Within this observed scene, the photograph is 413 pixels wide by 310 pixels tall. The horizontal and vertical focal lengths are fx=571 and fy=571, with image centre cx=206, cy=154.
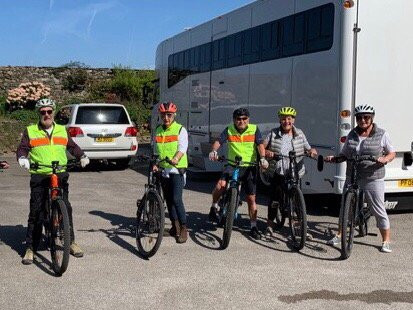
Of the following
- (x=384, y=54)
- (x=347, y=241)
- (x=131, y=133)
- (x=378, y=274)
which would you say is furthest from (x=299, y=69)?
(x=131, y=133)

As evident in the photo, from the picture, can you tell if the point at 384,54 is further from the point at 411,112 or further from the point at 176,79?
the point at 176,79

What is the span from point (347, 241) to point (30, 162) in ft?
12.0

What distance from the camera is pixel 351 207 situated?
21.8 feet

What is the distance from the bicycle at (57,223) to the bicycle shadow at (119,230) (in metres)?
1.03

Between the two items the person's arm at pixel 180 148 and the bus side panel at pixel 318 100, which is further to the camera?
the bus side panel at pixel 318 100

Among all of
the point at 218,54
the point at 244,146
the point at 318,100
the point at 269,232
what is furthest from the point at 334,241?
the point at 218,54

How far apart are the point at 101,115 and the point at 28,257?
32.0 feet

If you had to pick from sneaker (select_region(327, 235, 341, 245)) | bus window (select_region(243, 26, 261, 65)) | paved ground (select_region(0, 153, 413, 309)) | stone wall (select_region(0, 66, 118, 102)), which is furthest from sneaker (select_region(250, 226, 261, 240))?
stone wall (select_region(0, 66, 118, 102))

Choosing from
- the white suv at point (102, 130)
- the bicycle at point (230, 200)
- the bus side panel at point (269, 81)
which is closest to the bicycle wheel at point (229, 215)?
the bicycle at point (230, 200)

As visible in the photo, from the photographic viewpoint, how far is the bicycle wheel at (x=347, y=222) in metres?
6.38

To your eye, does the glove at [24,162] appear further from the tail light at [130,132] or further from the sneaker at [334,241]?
the tail light at [130,132]

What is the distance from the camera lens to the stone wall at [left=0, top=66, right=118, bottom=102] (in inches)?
1193

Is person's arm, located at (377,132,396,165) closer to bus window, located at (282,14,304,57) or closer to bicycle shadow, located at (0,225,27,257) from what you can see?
bus window, located at (282,14,304,57)

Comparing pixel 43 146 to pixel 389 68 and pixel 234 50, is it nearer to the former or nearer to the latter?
pixel 389 68
